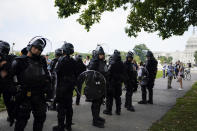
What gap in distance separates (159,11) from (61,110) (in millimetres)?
8713

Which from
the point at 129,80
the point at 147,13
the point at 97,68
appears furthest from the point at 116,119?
the point at 147,13

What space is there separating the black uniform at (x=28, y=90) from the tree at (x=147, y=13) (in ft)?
23.3

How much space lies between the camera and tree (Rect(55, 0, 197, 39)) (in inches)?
401

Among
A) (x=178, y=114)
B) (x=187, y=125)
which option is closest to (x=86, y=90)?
(x=187, y=125)

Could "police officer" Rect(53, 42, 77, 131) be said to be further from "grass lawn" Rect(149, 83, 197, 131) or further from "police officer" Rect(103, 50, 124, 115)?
"grass lawn" Rect(149, 83, 197, 131)

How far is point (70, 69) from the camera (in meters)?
4.87

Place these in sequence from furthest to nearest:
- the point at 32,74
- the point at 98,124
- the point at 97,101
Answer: the point at 97,101, the point at 98,124, the point at 32,74

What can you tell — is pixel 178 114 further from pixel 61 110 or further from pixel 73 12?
pixel 73 12

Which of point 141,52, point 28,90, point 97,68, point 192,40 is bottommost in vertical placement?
point 28,90

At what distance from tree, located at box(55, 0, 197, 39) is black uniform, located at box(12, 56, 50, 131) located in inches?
279

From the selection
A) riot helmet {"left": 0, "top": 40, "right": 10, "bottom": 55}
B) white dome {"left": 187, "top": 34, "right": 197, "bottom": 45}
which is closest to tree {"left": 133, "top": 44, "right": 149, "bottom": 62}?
riot helmet {"left": 0, "top": 40, "right": 10, "bottom": 55}

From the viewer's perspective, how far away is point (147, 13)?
10.7m

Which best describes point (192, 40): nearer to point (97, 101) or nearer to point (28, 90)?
point (97, 101)

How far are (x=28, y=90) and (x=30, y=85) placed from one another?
9cm
